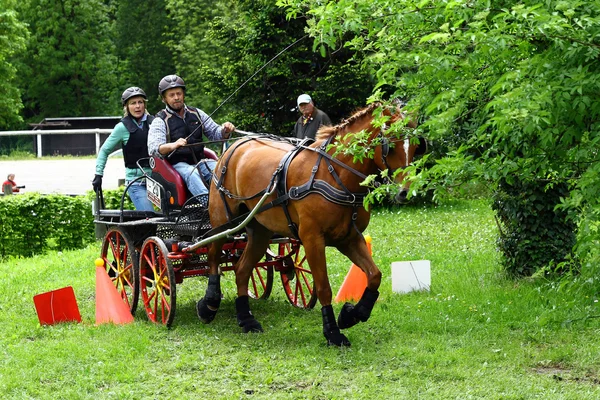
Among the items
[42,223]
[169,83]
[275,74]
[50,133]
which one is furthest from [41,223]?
[50,133]

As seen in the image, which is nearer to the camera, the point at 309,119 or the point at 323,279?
the point at 323,279

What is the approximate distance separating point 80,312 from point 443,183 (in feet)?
18.1

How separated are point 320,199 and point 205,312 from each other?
1.98m

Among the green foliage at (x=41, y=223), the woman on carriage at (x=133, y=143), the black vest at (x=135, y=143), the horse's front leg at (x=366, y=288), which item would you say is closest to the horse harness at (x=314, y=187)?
the horse's front leg at (x=366, y=288)

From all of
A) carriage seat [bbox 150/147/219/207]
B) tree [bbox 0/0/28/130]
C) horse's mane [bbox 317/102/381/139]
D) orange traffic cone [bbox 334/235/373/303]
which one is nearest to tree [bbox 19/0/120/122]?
tree [bbox 0/0/28/130]

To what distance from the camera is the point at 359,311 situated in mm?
7844

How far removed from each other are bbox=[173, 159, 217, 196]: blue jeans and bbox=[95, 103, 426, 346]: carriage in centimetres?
10

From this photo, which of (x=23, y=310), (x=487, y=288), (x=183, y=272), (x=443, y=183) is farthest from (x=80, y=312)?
(x=443, y=183)

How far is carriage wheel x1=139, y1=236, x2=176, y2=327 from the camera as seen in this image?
8.63 meters

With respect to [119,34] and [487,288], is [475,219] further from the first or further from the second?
[119,34]

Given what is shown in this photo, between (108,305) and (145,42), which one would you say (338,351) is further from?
(145,42)

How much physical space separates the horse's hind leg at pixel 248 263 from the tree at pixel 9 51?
101ft

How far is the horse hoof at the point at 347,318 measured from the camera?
7.91m

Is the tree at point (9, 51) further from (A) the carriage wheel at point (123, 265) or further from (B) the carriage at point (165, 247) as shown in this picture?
(B) the carriage at point (165, 247)
